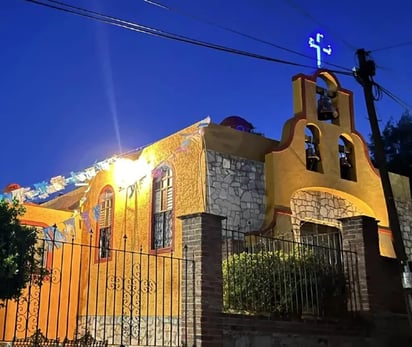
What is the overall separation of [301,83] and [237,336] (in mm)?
8743

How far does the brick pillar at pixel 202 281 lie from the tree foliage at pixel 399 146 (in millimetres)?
17506

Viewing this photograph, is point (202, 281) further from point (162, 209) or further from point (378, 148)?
point (162, 209)

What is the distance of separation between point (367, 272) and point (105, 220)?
8.41m

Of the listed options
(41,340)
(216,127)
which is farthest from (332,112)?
(41,340)

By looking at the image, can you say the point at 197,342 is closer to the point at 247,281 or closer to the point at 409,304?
the point at 247,281

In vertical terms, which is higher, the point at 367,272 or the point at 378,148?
the point at 378,148

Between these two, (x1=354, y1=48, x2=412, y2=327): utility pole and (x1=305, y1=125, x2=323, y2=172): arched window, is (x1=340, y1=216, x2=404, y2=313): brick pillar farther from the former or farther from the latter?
(x1=305, y1=125, x2=323, y2=172): arched window

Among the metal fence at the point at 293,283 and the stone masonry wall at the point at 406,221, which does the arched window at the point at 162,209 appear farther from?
the stone masonry wall at the point at 406,221

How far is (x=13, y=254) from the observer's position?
9195 millimetres

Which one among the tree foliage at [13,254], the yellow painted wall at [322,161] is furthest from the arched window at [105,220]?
the tree foliage at [13,254]

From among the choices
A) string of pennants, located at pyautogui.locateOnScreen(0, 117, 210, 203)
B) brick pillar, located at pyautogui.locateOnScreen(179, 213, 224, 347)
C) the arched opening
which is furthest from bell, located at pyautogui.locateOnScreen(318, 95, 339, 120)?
brick pillar, located at pyautogui.locateOnScreen(179, 213, 224, 347)

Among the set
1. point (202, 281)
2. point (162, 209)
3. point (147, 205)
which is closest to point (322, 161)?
point (162, 209)

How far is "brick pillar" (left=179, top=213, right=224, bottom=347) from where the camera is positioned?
776cm

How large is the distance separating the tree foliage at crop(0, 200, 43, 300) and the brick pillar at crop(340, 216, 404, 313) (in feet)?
17.9
